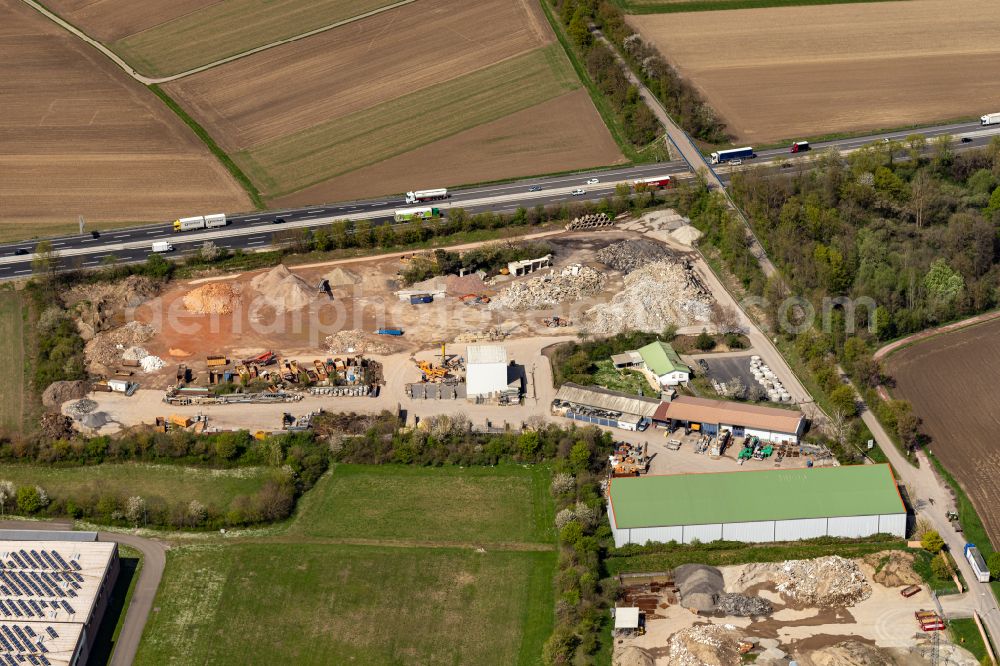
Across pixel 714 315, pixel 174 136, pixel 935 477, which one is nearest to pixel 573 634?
pixel 935 477

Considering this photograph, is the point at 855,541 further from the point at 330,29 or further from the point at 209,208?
the point at 330,29

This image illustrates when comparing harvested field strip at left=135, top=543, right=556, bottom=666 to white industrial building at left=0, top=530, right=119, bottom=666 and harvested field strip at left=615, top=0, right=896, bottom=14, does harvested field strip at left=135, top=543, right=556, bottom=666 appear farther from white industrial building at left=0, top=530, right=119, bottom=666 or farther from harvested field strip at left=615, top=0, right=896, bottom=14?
harvested field strip at left=615, top=0, right=896, bottom=14

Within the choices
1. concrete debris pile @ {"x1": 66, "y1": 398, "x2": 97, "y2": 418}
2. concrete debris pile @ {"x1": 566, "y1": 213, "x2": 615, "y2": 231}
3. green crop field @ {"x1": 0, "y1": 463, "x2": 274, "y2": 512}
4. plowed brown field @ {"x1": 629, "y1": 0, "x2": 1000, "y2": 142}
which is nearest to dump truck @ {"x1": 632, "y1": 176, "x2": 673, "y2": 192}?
concrete debris pile @ {"x1": 566, "y1": 213, "x2": 615, "y2": 231}

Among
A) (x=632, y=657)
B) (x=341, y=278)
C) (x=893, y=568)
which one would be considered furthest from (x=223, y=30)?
(x=893, y=568)

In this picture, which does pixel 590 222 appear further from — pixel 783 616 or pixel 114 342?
pixel 783 616

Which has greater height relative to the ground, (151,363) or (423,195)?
(423,195)

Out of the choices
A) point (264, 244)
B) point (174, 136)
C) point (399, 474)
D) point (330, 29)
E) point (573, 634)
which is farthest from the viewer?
point (330, 29)
